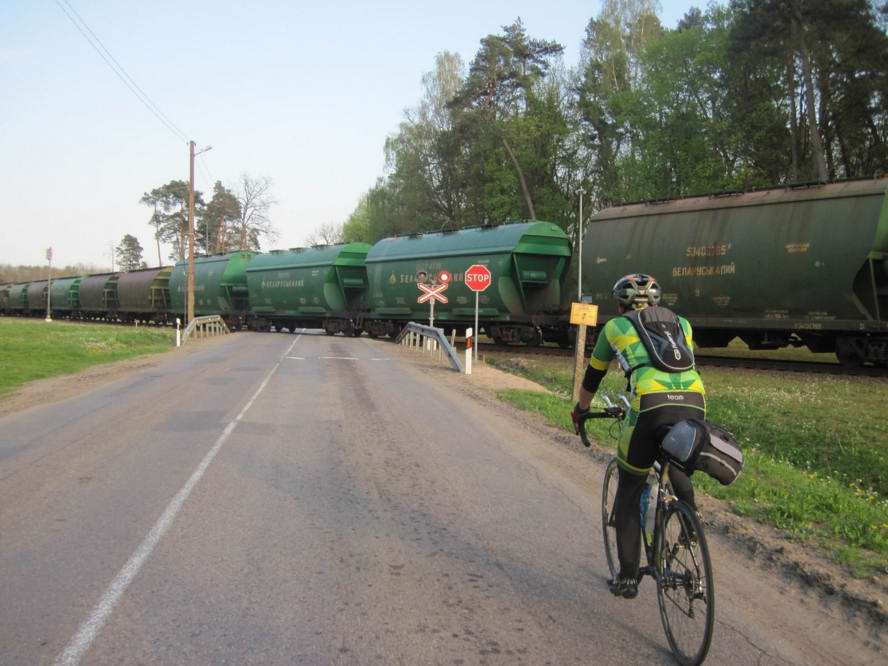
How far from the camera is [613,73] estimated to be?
47.5 metres

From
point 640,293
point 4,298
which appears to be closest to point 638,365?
point 640,293

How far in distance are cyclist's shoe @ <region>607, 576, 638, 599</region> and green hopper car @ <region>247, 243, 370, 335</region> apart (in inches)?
1256

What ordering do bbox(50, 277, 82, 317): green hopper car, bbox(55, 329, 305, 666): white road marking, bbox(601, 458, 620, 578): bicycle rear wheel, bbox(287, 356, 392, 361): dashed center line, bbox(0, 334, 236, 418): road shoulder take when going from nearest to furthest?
1. bbox(55, 329, 305, 666): white road marking
2. bbox(601, 458, 620, 578): bicycle rear wheel
3. bbox(0, 334, 236, 418): road shoulder
4. bbox(287, 356, 392, 361): dashed center line
5. bbox(50, 277, 82, 317): green hopper car

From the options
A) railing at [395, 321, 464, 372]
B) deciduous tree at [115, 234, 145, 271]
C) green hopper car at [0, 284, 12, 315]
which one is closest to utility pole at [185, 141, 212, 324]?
railing at [395, 321, 464, 372]

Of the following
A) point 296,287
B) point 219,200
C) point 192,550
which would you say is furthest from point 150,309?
point 192,550

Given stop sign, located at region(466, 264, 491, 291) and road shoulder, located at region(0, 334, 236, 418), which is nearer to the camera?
road shoulder, located at region(0, 334, 236, 418)

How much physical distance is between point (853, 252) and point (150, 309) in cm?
4450

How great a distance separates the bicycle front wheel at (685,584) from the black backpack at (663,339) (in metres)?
0.71

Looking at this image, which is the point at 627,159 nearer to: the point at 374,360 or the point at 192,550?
the point at 374,360

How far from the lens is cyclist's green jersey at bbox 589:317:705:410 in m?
3.80

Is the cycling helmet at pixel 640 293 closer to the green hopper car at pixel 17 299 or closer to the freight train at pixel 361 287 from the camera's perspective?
the freight train at pixel 361 287

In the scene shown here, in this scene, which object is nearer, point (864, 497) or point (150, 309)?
point (864, 497)

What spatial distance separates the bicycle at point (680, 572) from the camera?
344cm

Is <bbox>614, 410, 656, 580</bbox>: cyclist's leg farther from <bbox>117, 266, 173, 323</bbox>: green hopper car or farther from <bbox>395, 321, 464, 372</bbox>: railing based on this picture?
<bbox>117, 266, 173, 323</bbox>: green hopper car
